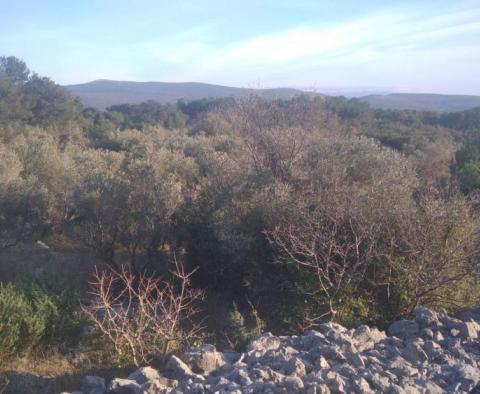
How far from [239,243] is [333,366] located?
3873 mm

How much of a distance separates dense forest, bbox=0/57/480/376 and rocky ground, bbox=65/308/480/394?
40.3 inches

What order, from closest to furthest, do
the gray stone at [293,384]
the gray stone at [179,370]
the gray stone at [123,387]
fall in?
the gray stone at [293,384]
the gray stone at [123,387]
the gray stone at [179,370]

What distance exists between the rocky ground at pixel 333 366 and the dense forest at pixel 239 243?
1024 millimetres

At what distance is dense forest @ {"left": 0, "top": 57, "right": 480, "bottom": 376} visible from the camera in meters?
7.16

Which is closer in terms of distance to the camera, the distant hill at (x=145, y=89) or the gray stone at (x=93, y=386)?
the gray stone at (x=93, y=386)

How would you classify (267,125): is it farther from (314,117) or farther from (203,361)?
(203,361)

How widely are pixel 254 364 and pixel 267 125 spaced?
40.1 feet

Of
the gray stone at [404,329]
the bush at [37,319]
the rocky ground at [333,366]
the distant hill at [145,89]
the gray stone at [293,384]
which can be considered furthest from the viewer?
the distant hill at [145,89]

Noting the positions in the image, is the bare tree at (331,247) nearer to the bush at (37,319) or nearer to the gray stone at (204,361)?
the gray stone at (204,361)

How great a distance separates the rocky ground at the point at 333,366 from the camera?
15.8 feet

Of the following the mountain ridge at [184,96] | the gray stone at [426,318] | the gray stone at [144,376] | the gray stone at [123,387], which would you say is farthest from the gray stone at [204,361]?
the mountain ridge at [184,96]

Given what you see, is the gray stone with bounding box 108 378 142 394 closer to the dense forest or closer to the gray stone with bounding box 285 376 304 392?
the dense forest

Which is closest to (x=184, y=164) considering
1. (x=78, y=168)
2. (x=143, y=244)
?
(x=78, y=168)

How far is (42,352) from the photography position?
6883 millimetres
